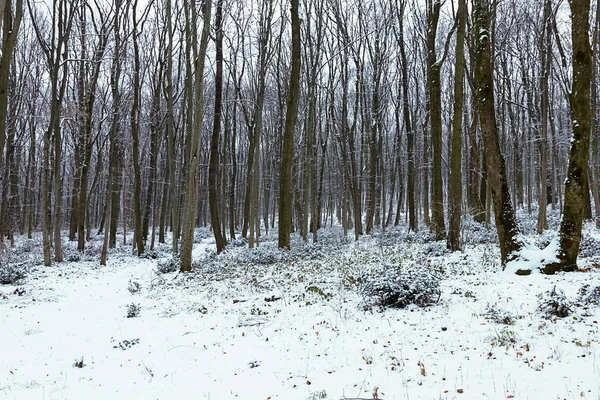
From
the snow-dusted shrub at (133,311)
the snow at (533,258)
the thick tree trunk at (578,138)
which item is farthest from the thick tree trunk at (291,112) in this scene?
the thick tree trunk at (578,138)

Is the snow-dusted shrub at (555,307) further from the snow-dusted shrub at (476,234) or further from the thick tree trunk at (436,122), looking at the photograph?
the thick tree trunk at (436,122)

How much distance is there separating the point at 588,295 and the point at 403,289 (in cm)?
267

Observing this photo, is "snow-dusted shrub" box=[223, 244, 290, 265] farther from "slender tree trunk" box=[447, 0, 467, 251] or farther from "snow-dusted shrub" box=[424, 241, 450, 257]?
"slender tree trunk" box=[447, 0, 467, 251]

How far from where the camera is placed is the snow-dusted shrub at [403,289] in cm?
630

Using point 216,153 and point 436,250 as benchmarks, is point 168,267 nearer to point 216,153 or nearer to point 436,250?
point 216,153

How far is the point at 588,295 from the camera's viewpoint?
18.0 feet

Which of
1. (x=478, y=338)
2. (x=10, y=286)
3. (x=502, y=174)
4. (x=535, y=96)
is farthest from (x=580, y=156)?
(x=535, y=96)

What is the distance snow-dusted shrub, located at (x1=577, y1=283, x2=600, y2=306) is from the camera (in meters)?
5.40

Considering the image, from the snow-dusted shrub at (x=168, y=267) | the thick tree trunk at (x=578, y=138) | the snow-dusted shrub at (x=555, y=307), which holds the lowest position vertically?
the snow-dusted shrub at (x=168, y=267)

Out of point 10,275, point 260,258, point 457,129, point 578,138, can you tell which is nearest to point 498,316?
point 578,138

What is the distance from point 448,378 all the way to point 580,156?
5685 mm

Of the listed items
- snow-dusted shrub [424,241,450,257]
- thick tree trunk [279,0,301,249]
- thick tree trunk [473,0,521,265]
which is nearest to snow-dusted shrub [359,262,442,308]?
thick tree trunk [473,0,521,265]

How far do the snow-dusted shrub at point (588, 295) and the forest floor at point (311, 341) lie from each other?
0.02 m

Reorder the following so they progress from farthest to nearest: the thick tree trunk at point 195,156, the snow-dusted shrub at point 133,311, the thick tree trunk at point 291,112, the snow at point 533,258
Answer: the thick tree trunk at point 291,112
the thick tree trunk at point 195,156
the snow at point 533,258
the snow-dusted shrub at point 133,311
